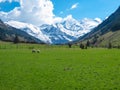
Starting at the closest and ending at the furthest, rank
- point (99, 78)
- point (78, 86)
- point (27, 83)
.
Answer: point (78, 86)
point (27, 83)
point (99, 78)

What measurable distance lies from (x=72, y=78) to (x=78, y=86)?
5021mm

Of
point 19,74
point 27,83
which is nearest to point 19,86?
point 27,83

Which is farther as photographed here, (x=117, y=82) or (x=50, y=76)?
(x=50, y=76)

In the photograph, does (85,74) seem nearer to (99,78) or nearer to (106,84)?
(99,78)

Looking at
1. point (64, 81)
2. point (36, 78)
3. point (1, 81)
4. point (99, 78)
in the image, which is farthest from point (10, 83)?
point (99, 78)

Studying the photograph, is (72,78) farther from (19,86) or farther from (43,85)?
(19,86)

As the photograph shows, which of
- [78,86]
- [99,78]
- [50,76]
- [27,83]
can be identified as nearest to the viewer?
[78,86]

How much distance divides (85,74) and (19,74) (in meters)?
9.32

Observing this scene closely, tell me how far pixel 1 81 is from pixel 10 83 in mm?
1967

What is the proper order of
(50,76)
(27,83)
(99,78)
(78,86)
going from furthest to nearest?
(50,76), (99,78), (27,83), (78,86)

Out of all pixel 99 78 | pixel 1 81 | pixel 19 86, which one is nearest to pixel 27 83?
pixel 19 86

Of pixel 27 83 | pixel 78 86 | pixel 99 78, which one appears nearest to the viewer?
pixel 78 86

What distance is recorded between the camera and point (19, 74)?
37719 millimetres

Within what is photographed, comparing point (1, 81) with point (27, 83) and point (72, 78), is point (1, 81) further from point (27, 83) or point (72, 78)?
point (72, 78)
